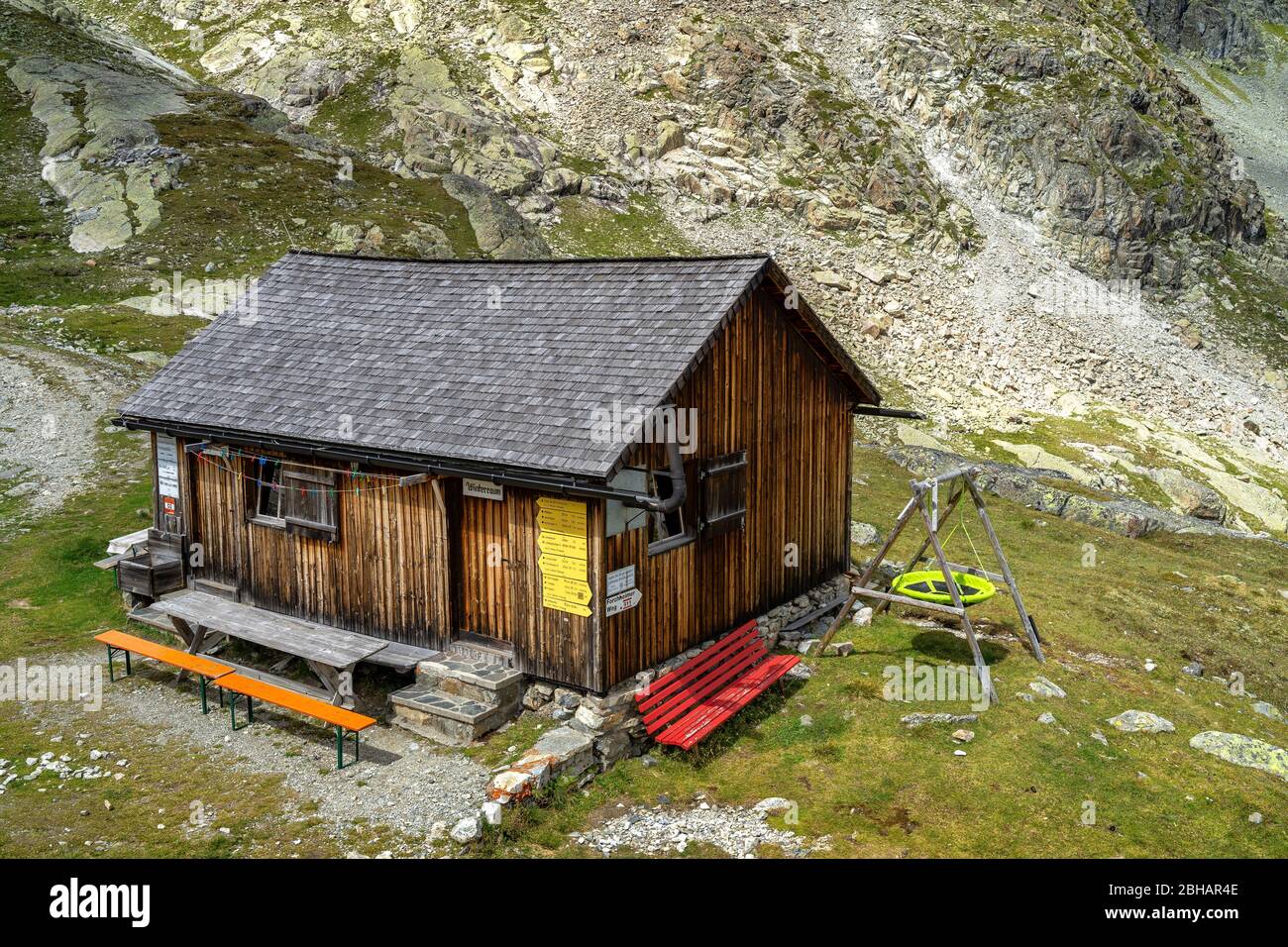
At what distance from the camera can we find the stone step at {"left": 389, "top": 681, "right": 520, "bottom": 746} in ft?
42.3

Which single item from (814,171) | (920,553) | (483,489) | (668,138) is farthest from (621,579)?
(668,138)

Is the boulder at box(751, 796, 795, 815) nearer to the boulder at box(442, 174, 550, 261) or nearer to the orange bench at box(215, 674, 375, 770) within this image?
the orange bench at box(215, 674, 375, 770)

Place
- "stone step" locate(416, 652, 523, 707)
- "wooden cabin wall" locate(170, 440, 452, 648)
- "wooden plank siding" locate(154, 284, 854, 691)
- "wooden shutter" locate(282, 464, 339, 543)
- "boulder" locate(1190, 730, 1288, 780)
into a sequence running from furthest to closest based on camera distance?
"wooden shutter" locate(282, 464, 339, 543), "wooden cabin wall" locate(170, 440, 452, 648), "wooden plank siding" locate(154, 284, 854, 691), "stone step" locate(416, 652, 523, 707), "boulder" locate(1190, 730, 1288, 780)

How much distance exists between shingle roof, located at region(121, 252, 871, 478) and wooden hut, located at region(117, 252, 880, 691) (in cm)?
5

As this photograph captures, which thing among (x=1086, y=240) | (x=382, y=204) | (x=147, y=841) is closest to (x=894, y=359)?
(x=1086, y=240)

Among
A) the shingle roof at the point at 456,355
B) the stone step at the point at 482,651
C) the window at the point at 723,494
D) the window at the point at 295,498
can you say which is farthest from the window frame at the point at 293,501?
the window at the point at 723,494

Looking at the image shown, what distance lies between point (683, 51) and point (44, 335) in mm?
52624

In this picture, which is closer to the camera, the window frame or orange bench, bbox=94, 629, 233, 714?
orange bench, bbox=94, 629, 233, 714

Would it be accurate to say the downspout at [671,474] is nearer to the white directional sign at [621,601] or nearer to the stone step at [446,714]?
the white directional sign at [621,601]

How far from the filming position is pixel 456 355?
50.8 feet

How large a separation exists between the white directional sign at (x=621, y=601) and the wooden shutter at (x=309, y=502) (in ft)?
18.1

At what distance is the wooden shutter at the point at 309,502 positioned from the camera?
603 inches

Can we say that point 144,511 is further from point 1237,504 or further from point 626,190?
point 626,190

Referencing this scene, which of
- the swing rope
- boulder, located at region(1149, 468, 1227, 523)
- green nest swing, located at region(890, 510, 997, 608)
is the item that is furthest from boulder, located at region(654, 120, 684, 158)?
green nest swing, located at region(890, 510, 997, 608)
